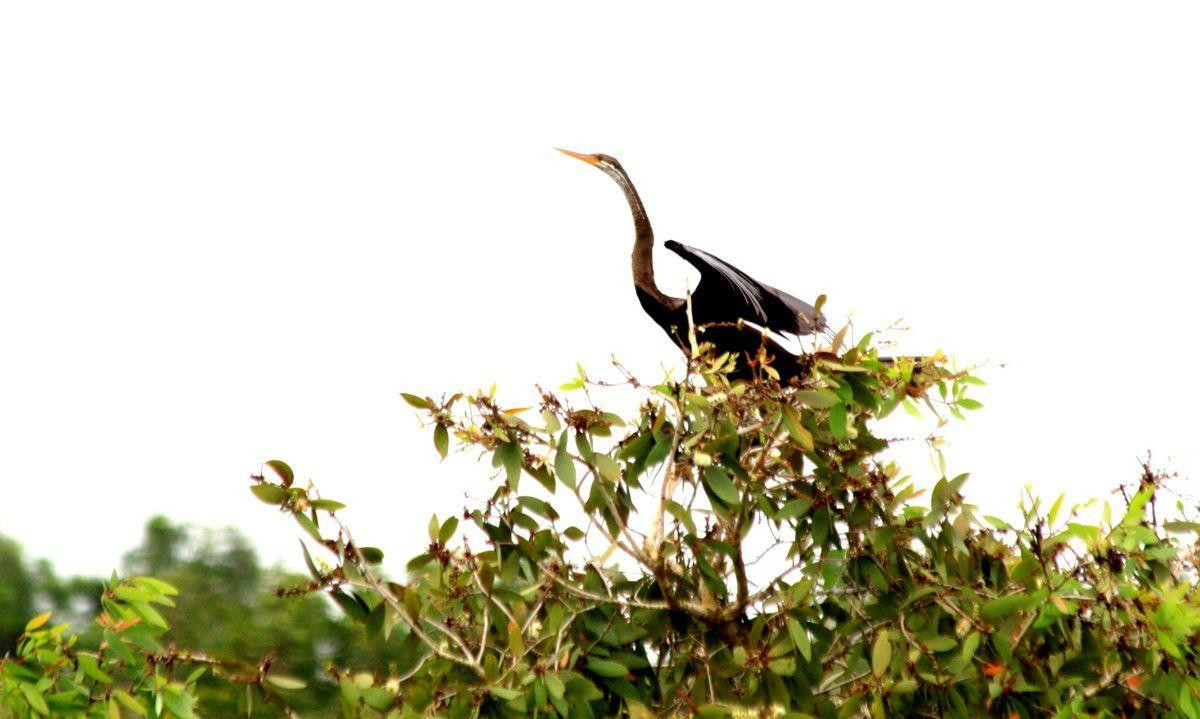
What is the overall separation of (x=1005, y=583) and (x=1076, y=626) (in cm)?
26

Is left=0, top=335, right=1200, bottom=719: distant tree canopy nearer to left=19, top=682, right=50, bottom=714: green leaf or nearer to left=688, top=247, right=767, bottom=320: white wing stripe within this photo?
left=19, top=682, right=50, bottom=714: green leaf

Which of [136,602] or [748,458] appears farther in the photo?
[748,458]

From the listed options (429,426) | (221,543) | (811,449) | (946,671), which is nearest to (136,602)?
(429,426)

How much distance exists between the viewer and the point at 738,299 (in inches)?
198

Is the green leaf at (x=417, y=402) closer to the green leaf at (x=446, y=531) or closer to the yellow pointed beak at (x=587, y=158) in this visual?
the green leaf at (x=446, y=531)

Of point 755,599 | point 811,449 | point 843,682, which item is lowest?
point 843,682

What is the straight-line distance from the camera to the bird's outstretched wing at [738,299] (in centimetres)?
444

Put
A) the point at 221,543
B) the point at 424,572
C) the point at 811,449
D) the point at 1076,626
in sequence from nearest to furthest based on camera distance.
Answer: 1. the point at 811,449
2. the point at 1076,626
3. the point at 424,572
4. the point at 221,543

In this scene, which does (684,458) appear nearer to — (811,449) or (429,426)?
(811,449)

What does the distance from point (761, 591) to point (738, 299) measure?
1.97m

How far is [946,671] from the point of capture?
10.0ft

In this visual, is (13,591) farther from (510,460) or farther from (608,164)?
(510,460)

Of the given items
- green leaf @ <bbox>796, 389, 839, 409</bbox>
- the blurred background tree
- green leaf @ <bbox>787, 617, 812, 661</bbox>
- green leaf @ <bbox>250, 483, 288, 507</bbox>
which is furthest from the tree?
green leaf @ <bbox>796, 389, 839, 409</bbox>

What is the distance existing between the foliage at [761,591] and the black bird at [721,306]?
3.31 ft
